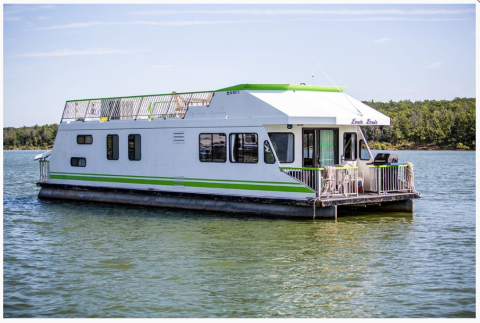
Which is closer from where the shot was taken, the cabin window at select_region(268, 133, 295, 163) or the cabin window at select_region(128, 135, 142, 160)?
the cabin window at select_region(268, 133, 295, 163)

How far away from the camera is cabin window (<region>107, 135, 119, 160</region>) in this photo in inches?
922

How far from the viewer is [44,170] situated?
87.1 feet

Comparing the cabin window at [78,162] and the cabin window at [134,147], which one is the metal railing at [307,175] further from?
the cabin window at [78,162]

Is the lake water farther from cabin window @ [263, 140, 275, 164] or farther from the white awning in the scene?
the white awning

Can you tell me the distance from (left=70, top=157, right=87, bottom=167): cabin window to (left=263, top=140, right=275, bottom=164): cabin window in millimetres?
8408

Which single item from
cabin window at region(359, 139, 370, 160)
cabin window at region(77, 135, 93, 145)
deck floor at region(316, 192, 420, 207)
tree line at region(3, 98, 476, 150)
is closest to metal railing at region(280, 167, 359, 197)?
deck floor at region(316, 192, 420, 207)

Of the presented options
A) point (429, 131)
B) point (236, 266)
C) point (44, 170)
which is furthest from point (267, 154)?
point (429, 131)

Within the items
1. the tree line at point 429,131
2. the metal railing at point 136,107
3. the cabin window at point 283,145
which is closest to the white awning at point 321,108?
the cabin window at point 283,145

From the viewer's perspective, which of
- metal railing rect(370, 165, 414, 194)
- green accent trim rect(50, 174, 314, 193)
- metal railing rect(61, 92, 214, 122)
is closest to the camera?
green accent trim rect(50, 174, 314, 193)

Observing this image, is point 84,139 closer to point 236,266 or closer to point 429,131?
point 236,266

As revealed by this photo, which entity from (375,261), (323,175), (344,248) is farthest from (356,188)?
(375,261)

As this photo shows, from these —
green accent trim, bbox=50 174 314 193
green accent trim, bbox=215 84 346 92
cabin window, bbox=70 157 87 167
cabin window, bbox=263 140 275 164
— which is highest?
green accent trim, bbox=215 84 346 92

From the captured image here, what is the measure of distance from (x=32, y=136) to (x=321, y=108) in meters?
118

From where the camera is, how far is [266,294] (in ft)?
37.0
